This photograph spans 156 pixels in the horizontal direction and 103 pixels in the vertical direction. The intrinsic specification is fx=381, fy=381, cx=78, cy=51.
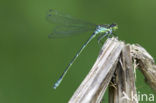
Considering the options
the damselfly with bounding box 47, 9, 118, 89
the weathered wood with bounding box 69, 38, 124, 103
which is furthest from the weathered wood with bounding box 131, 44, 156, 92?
the damselfly with bounding box 47, 9, 118, 89

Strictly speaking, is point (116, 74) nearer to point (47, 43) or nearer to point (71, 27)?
point (71, 27)

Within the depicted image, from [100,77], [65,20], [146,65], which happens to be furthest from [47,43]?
[100,77]

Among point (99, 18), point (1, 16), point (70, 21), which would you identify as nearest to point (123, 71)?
point (70, 21)

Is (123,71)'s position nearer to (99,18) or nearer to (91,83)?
(91,83)

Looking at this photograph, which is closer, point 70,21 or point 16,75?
point 70,21

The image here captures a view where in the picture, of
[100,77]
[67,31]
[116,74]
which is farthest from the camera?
[67,31]

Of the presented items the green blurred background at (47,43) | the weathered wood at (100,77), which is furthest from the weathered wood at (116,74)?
the green blurred background at (47,43)
